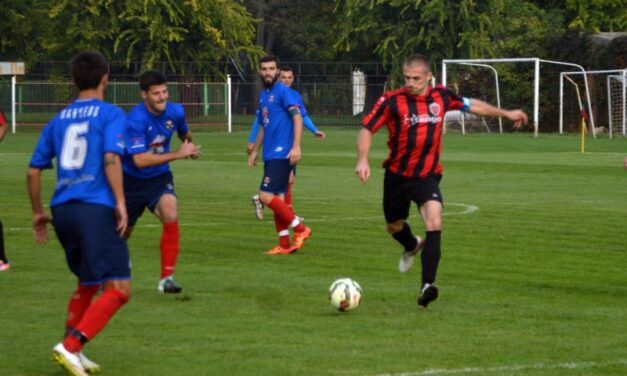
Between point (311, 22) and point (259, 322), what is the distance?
198 feet

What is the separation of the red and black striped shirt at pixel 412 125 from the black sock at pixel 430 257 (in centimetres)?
68

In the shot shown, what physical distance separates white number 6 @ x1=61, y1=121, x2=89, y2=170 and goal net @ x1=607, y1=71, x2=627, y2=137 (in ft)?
127

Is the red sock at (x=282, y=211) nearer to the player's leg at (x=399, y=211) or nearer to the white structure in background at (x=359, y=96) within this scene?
the player's leg at (x=399, y=211)

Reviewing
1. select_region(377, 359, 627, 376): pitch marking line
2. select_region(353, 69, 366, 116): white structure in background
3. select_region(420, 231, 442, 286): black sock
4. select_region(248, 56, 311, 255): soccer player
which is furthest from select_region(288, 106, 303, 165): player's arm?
select_region(353, 69, 366, 116): white structure in background

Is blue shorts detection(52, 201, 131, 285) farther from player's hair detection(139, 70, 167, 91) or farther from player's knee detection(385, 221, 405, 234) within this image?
player's knee detection(385, 221, 405, 234)

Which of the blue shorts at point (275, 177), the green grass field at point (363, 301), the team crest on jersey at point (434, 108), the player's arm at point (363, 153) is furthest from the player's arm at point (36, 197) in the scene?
the blue shorts at point (275, 177)

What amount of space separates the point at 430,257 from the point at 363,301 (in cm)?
61

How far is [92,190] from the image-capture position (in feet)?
24.3

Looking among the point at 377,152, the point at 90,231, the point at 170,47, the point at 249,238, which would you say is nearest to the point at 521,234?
the point at 249,238

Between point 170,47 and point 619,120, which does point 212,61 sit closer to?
point 170,47

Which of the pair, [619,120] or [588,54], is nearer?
[619,120]

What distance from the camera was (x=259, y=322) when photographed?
9.28 metres

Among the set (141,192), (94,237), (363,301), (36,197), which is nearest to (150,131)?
(141,192)

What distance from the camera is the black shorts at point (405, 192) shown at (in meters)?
10.8
